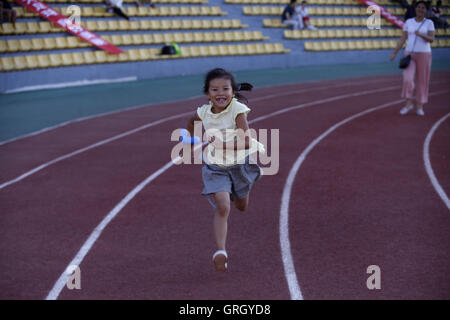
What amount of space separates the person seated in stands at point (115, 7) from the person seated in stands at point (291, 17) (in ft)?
22.4

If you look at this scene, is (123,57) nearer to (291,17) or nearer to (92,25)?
(92,25)

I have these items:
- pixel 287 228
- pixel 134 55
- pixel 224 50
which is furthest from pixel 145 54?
pixel 287 228

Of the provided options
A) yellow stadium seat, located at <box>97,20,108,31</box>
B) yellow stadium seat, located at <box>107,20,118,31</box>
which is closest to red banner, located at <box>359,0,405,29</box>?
yellow stadium seat, located at <box>107,20,118,31</box>

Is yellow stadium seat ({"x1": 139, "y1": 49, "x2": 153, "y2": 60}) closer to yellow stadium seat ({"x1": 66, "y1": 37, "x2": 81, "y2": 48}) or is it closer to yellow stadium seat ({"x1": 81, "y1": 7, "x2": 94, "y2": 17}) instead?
yellow stadium seat ({"x1": 66, "y1": 37, "x2": 81, "y2": 48})

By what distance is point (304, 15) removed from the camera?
22.0 m

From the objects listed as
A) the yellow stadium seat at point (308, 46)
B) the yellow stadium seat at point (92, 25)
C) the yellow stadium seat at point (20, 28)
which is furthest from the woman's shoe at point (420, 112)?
the yellow stadium seat at point (308, 46)

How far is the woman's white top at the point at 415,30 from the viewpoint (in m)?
9.62

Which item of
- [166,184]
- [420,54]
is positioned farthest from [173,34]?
[166,184]

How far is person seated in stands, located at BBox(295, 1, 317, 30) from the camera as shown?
21.8 meters

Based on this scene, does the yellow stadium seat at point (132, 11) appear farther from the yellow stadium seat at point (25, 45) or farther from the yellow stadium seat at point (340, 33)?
the yellow stadium seat at point (340, 33)

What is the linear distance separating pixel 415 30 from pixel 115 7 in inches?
419

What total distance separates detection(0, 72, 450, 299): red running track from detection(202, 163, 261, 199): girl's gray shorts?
0.56 m
